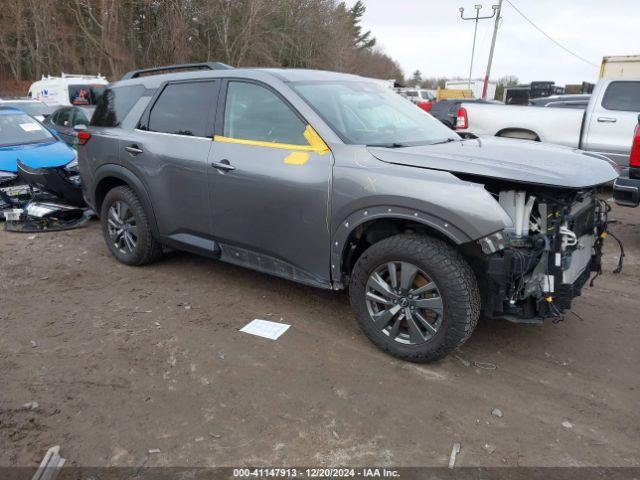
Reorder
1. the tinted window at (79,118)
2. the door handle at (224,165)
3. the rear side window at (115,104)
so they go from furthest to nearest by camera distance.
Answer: the tinted window at (79,118), the rear side window at (115,104), the door handle at (224,165)

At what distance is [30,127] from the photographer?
859cm

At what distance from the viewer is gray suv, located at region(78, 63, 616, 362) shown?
3039 mm

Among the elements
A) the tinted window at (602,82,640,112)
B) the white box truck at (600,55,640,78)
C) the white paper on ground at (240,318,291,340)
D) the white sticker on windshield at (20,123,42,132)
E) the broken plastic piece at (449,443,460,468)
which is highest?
the white box truck at (600,55,640,78)

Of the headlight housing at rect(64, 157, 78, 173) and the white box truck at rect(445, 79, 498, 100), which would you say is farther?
the white box truck at rect(445, 79, 498, 100)

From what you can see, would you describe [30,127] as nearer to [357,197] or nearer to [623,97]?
[357,197]

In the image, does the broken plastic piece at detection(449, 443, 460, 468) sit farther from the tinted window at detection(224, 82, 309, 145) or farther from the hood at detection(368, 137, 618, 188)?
the tinted window at detection(224, 82, 309, 145)

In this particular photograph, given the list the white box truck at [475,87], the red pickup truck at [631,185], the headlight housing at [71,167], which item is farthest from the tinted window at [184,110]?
the white box truck at [475,87]

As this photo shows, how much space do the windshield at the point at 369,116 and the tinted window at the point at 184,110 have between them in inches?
35.0

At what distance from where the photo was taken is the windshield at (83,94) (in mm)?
16000

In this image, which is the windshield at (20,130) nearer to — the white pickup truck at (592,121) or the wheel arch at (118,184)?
the wheel arch at (118,184)

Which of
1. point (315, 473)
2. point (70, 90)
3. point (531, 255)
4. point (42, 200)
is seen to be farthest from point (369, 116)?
point (70, 90)

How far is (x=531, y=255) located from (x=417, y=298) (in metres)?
0.73

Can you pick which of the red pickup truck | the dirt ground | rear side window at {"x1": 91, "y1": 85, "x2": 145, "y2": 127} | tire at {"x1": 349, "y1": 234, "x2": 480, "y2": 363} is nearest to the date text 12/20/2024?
the dirt ground

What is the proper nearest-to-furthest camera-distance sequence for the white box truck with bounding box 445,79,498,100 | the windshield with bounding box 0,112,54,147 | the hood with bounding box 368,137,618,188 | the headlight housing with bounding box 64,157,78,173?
the hood with bounding box 368,137,618,188 < the headlight housing with bounding box 64,157,78,173 < the windshield with bounding box 0,112,54,147 < the white box truck with bounding box 445,79,498,100
